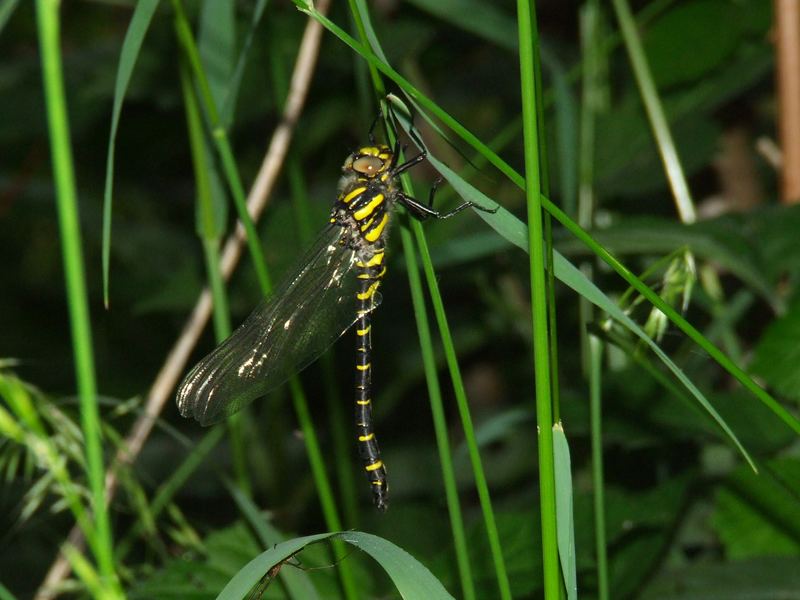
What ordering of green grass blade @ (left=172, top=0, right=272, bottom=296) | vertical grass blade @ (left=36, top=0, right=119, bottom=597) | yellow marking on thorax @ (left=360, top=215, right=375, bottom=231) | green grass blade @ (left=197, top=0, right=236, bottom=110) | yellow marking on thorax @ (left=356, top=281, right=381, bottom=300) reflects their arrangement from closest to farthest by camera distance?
1. vertical grass blade @ (left=36, top=0, right=119, bottom=597)
2. green grass blade @ (left=172, top=0, right=272, bottom=296)
3. green grass blade @ (left=197, top=0, right=236, bottom=110)
4. yellow marking on thorax @ (left=360, top=215, right=375, bottom=231)
5. yellow marking on thorax @ (left=356, top=281, right=381, bottom=300)

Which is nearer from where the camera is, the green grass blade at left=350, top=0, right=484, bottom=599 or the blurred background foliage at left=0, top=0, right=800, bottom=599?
the green grass blade at left=350, top=0, right=484, bottom=599

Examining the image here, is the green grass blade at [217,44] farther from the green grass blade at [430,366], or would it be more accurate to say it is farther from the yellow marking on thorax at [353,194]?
the green grass blade at [430,366]

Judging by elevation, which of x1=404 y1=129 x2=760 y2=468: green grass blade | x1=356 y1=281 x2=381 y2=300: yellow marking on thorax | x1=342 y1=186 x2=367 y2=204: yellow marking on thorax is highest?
x1=342 y1=186 x2=367 y2=204: yellow marking on thorax

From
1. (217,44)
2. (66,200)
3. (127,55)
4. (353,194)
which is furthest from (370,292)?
(66,200)

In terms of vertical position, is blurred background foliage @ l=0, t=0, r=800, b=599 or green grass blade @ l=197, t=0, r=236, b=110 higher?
green grass blade @ l=197, t=0, r=236, b=110

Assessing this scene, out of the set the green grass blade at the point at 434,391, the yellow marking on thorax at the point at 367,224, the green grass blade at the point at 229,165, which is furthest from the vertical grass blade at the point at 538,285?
the yellow marking on thorax at the point at 367,224

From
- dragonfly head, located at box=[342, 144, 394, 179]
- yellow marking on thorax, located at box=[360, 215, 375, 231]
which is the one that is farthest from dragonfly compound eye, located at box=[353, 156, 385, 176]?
yellow marking on thorax, located at box=[360, 215, 375, 231]

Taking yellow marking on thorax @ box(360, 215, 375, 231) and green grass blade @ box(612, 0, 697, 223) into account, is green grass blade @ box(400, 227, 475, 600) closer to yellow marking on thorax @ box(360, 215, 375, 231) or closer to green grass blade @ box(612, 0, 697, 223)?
yellow marking on thorax @ box(360, 215, 375, 231)

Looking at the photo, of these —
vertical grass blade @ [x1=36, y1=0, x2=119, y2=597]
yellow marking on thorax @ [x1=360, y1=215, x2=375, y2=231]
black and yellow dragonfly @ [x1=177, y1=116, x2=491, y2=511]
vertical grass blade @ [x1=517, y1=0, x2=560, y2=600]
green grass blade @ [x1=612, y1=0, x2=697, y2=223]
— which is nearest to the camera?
vertical grass blade @ [x1=36, y1=0, x2=119, y2=597]

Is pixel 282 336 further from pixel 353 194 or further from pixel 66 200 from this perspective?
pixel 66 200
